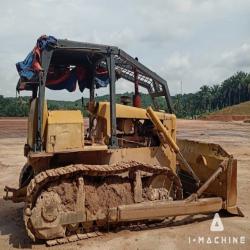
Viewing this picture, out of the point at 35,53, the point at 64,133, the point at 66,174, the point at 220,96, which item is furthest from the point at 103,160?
the point at 220,96

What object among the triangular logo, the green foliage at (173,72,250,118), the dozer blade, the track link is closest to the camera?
the track link

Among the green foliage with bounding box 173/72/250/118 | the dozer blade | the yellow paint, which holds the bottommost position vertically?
the dozer blade

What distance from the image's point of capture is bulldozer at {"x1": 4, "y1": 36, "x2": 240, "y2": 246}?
6500mm

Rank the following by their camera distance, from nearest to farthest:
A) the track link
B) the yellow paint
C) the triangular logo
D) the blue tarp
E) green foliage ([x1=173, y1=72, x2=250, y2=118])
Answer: the track link
the yellow paint
the blue tarp
the triangular logo
green foliage ([x1=173, y1=72, x2=250, y2=118])

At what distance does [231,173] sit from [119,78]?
2704 mm

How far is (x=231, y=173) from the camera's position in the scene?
7.73 metres

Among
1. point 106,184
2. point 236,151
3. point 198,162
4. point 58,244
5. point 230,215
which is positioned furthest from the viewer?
point 236,151

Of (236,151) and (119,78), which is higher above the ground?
(119,78)

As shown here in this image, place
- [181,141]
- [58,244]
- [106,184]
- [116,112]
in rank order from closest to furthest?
[58,244]
[106,184]
[116,112]
[181,141]

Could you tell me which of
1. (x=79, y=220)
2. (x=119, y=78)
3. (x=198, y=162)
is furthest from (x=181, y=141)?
(x=79, y=220)

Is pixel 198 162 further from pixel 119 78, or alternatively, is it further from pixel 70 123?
pixel 70 123

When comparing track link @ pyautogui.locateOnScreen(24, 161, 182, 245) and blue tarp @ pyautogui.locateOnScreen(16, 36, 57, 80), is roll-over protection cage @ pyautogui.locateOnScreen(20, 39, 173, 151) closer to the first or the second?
blue tarp @ pyautogui.locateOnScreen(16, 36, 57, 80)

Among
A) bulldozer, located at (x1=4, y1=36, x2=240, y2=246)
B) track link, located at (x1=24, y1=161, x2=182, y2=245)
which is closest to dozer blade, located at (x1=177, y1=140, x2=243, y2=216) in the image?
bulldozer, located at (x1=4, y1=36, x2=240, y2=246)

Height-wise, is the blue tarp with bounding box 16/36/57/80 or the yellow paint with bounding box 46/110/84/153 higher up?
the blue tarp with bounding box 16/36/57/80
